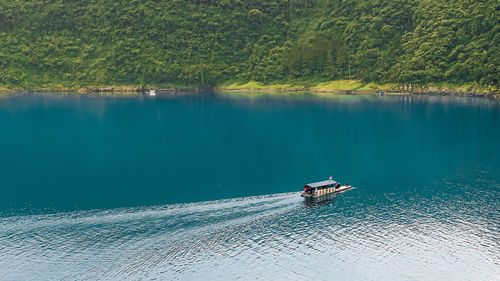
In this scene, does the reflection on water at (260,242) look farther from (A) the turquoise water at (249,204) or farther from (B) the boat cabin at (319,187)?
(B) the boat cabin at (319,187)

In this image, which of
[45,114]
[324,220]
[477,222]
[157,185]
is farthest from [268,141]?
[45,114]

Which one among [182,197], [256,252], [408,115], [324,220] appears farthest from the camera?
[408,115]

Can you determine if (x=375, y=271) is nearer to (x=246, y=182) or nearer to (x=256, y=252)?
(x=256, y=252)

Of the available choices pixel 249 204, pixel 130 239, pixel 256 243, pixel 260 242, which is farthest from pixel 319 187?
pixel 130 239

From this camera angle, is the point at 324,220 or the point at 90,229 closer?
the point at 90,229

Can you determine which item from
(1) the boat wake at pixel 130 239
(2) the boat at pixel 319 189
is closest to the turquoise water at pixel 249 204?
(1) the boat wake at pixel 130 239

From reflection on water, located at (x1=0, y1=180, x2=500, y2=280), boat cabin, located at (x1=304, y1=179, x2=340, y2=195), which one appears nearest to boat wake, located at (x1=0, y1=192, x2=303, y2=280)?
reflection on water, located at (x1=0, y1=180, x2=500, y2=280)
